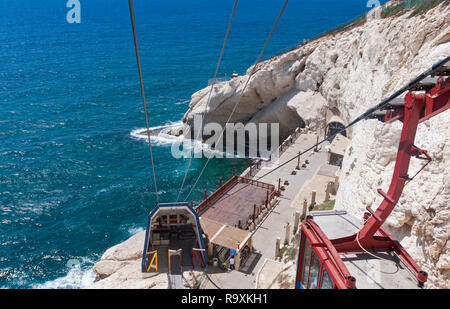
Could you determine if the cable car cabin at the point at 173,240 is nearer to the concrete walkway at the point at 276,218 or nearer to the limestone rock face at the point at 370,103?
the concrete walkway at the point at 276,218

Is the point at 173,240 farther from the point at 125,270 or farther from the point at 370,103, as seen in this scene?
the point at 370,103

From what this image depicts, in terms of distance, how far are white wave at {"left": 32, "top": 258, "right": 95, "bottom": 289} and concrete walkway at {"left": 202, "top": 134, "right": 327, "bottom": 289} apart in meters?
14.8

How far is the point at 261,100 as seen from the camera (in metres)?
59.2

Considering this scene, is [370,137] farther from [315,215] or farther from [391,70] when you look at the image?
[315,215]

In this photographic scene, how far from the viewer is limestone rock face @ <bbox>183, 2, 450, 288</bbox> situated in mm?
16891

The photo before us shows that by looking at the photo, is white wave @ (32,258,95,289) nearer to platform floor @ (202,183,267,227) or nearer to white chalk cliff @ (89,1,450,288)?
white chalk cliff @ (89,1,450,288)

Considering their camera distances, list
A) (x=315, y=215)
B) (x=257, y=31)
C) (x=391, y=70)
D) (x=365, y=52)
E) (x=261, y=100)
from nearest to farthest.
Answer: (x=315, y=215) → (x=391, y=70) → (x=365, y=52) → (x=261, y=100) → (x=257, y=31)

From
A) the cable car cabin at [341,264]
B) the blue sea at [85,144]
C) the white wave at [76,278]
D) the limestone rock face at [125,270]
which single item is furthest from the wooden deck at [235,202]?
the cable car cabin at [341,264]

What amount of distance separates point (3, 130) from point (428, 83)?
67.5 m

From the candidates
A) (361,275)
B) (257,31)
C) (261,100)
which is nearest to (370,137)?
(361,275)

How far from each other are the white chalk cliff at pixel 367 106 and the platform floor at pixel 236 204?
23.1 feet

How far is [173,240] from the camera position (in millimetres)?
25406

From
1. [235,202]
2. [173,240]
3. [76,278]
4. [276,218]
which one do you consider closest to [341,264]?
[173,240]

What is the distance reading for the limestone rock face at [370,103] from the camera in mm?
16891
